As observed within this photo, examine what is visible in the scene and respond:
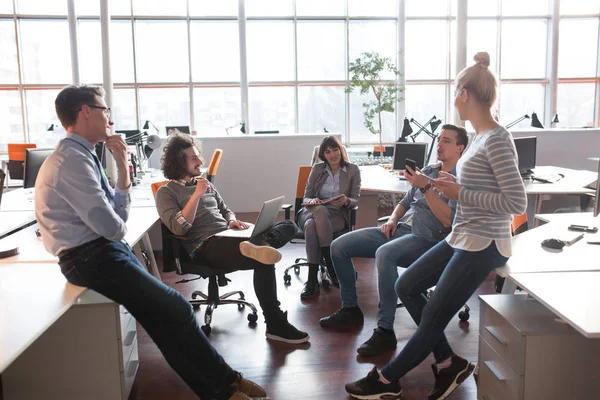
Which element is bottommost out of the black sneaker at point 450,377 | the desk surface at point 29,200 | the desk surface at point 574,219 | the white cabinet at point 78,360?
the black sneaker at point 450,377

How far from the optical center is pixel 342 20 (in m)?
10.2

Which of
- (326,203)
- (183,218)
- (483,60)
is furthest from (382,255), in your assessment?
(483,60)

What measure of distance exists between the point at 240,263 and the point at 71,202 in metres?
1.32

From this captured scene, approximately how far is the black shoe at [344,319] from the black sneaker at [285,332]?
260 mm

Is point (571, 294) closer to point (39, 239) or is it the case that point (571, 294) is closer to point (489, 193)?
point (489, 193)

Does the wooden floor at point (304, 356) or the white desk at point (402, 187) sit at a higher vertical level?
the white desk at point (402, 187)

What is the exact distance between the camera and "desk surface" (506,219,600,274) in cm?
228

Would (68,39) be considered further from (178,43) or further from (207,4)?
(207,4)

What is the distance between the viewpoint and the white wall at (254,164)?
24.6 ft

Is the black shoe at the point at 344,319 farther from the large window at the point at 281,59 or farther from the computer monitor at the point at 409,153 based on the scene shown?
the large window at the point at 281,59

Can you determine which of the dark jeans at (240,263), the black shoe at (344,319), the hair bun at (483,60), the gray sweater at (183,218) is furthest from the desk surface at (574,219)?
the gray sweater at (183,218)

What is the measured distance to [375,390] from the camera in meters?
2.50

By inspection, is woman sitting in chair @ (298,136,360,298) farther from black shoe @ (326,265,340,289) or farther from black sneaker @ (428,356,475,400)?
black sneaker @ (428,356,475,400)

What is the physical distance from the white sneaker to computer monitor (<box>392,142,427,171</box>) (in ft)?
7.79
